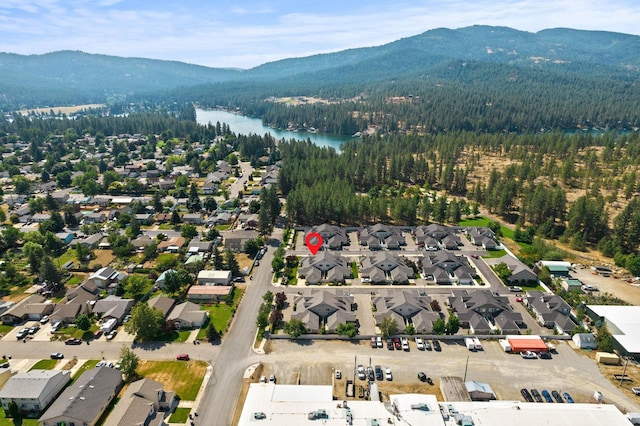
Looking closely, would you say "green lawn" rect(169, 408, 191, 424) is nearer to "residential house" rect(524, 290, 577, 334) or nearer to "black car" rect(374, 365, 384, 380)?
"black car" rect(374, 365, 384, 380)

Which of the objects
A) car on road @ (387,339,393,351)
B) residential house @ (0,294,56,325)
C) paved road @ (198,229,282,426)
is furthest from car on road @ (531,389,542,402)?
residential house @ (0,294,56,325)

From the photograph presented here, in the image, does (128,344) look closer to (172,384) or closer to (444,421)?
(172,384)

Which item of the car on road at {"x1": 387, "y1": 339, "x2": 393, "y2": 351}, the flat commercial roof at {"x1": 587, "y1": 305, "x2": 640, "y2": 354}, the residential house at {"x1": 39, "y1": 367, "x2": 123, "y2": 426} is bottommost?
the car on road at {"x1": 387, "y1": 339, "x2": 393, "y2": 351}

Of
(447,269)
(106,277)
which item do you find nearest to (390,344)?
(447,269)

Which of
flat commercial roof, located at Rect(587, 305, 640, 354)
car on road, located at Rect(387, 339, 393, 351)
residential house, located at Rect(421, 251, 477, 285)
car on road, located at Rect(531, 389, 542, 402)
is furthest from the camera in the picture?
residential house, located at Rect(421, 251, 477, 285)

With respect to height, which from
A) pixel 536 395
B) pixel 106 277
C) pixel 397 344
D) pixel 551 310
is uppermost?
pixel 106 277

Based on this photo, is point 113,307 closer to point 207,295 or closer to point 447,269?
point 207,295

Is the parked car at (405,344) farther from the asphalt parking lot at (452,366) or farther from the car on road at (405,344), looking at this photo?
the asphalt parking lot at (452,366)
